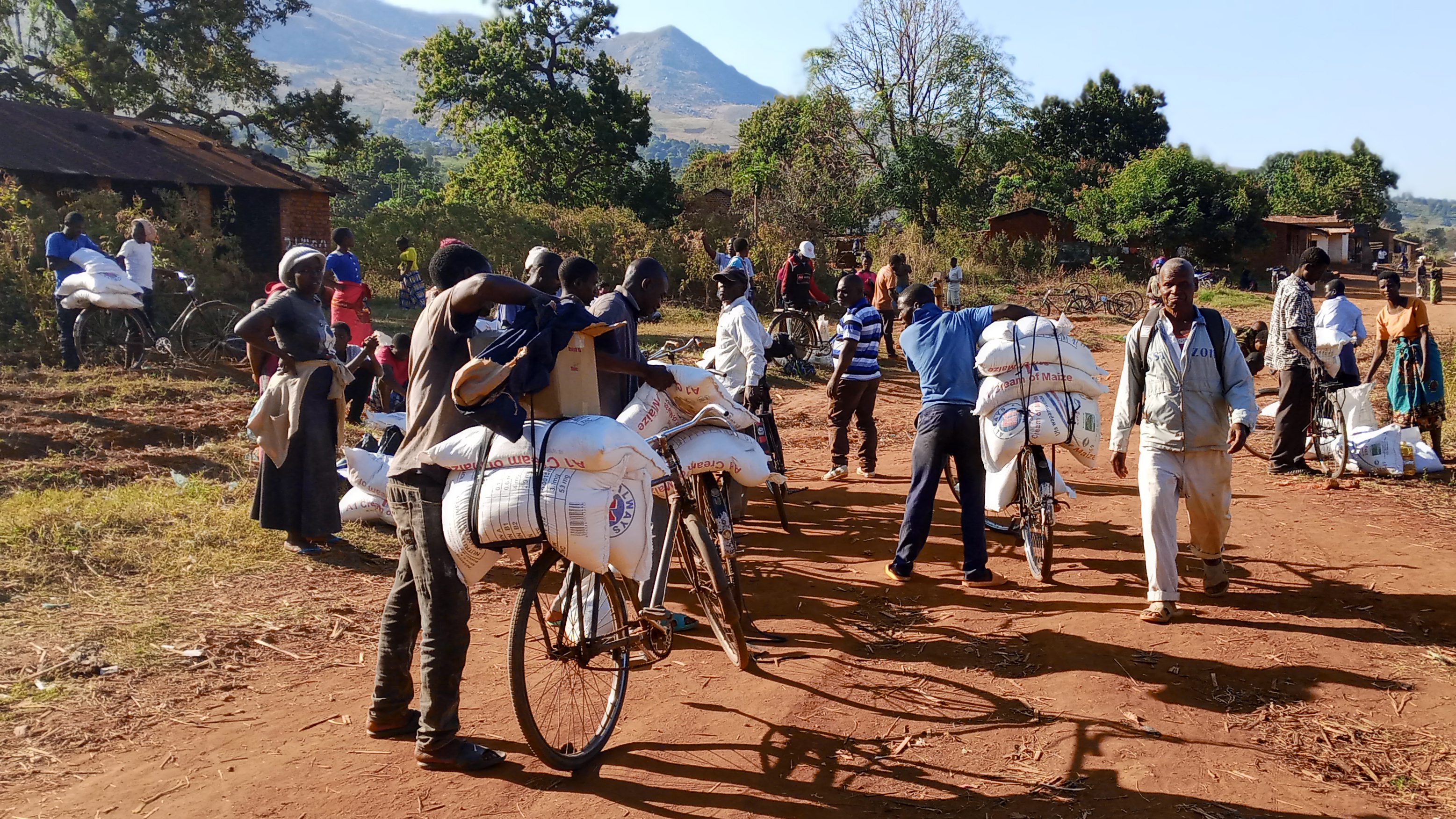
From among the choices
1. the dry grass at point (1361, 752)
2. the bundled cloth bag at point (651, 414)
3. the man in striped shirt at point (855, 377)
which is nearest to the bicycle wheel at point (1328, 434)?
the man in striped shirt at point (855, 377)

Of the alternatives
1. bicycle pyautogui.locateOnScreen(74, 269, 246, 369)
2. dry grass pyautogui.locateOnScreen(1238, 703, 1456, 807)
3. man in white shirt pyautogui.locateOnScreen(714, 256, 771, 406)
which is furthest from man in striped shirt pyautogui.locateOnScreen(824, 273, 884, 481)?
bicycle pyautogui.locateOnScreen(74, 269, 246, 369)

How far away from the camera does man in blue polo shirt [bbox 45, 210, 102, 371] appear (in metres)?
12.2

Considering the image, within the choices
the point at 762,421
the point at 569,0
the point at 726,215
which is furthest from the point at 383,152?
the point at 762,421

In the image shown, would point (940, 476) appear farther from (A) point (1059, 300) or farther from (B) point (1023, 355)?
(A) point (1059, 300)

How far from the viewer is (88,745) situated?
4062mm

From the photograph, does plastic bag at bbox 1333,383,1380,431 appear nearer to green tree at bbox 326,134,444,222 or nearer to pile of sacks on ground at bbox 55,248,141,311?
pile of sacks on ground at bbox 55,248,141,311

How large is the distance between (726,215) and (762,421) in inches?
840

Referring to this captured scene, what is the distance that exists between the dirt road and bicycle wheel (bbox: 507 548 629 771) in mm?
135

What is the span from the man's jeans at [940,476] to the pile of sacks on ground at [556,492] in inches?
102

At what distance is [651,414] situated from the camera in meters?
5.37

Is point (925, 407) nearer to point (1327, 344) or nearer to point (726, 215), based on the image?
point (1327, 344)

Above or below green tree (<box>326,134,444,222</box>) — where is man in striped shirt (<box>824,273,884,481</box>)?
below

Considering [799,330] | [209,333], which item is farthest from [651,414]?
[799,330]

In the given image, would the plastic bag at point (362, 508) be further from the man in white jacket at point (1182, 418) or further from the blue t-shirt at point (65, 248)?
the blue t-shirt at point (65, 248)
